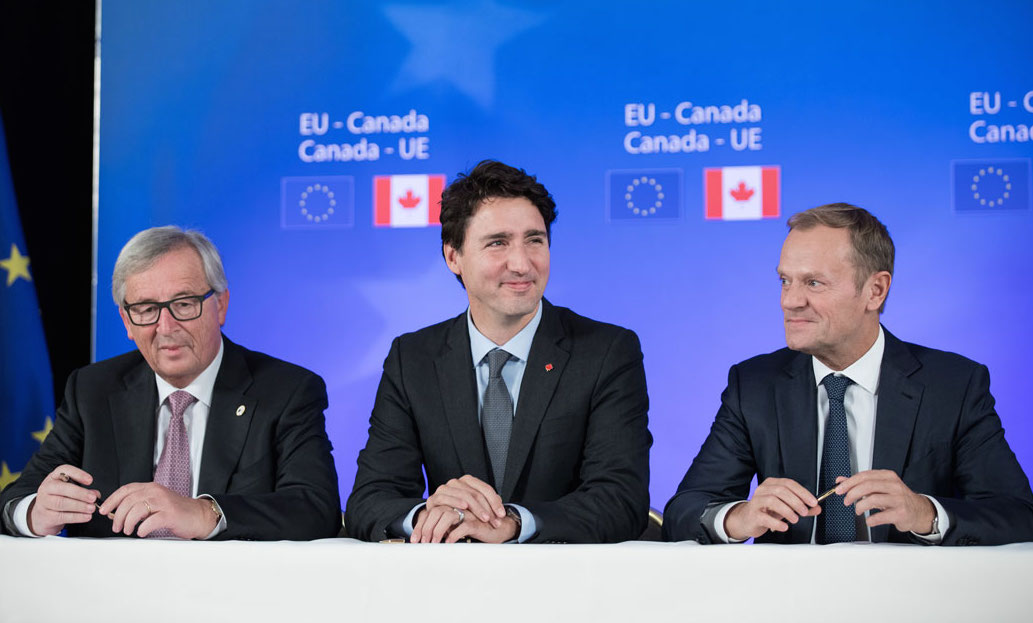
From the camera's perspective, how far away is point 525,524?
2.26 metres

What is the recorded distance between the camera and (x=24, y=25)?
4.33 m

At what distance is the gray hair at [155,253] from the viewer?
285 cm

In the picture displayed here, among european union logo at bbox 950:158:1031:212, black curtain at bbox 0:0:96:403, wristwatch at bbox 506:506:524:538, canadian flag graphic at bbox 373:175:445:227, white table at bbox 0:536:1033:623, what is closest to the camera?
white table at bbox 0:536:1033:623

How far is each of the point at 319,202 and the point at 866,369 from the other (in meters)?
2.70

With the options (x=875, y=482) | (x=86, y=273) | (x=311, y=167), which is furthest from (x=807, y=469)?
(x=86, y=273)

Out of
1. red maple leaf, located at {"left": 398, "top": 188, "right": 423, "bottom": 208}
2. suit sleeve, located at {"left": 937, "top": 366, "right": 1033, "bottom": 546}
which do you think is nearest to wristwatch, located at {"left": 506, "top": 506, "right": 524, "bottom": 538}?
suit sleeve, located at {"left": 937, "top": 366, "right": 1033, "bottom": 546}

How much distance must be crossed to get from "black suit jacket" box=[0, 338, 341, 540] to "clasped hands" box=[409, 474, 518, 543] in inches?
20.0

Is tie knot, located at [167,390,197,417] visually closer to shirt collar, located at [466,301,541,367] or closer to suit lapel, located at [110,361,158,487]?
suit lapel, located at [110,361,158,487]

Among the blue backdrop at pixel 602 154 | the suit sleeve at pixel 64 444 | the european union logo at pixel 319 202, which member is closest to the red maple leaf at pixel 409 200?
the blue backdrop at pixel 602 154

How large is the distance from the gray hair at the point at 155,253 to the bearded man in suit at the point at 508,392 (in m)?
0.56

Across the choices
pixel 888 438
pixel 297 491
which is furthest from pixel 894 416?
pixel 297 491

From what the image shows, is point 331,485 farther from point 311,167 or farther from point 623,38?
point 623,38

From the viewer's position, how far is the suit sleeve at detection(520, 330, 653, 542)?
236 centimetres

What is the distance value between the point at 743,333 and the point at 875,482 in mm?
2322
